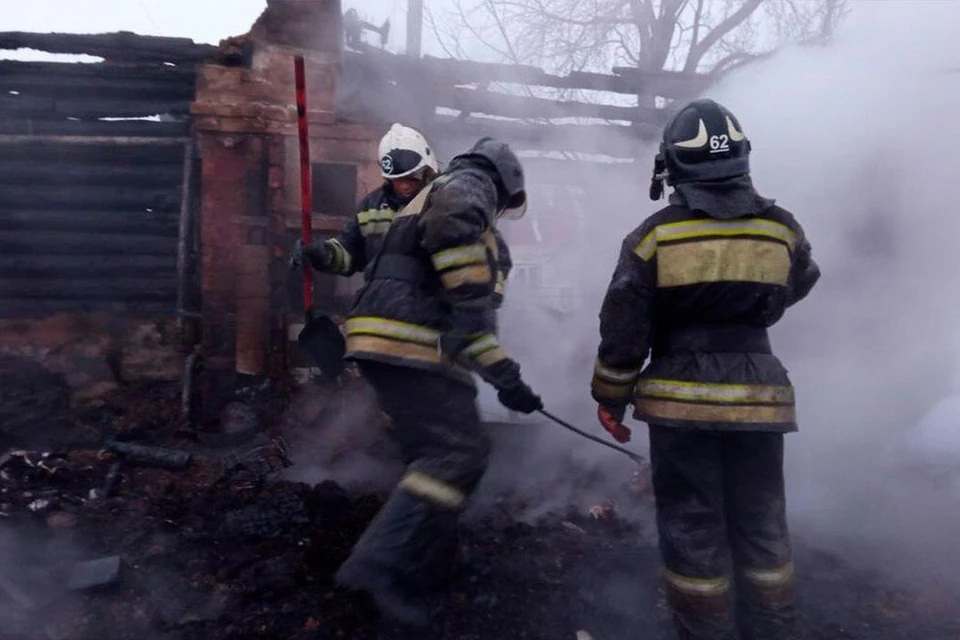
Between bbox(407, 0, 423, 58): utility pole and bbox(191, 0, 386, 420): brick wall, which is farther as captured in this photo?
bbox(407, 0, 423, 58): utility pole

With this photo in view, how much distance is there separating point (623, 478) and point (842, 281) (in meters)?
2.58

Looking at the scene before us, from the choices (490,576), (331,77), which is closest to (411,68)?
(331,77)

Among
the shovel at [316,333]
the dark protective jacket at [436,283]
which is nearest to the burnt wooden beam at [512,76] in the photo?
the shovel at [316,333]

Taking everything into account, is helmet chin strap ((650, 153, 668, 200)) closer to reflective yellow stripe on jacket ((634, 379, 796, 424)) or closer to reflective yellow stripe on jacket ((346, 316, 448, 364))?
reflective yellow stripe on jacket ((634, 379, 796, 424))

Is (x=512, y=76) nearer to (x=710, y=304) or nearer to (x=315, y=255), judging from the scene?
(x=315, y=255)

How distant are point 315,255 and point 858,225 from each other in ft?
14.4

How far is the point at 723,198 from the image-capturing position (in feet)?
10.4

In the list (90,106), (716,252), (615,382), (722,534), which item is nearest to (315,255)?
(615,382)

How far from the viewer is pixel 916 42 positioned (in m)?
6.68

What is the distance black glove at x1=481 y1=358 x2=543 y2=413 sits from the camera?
11.9ft

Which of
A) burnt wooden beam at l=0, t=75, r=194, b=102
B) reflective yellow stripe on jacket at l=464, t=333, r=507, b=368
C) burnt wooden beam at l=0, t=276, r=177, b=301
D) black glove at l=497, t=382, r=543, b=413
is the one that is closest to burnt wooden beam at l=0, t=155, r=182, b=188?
burnt wooden beam at l=0, t=75, r=194, b=102

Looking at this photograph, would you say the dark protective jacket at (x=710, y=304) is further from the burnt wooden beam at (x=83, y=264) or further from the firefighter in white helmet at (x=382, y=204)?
the burnt wooden beam at (x=83, y=264)

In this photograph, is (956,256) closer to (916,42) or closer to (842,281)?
(842,281)

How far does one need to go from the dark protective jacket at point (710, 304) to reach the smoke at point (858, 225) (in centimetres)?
272
